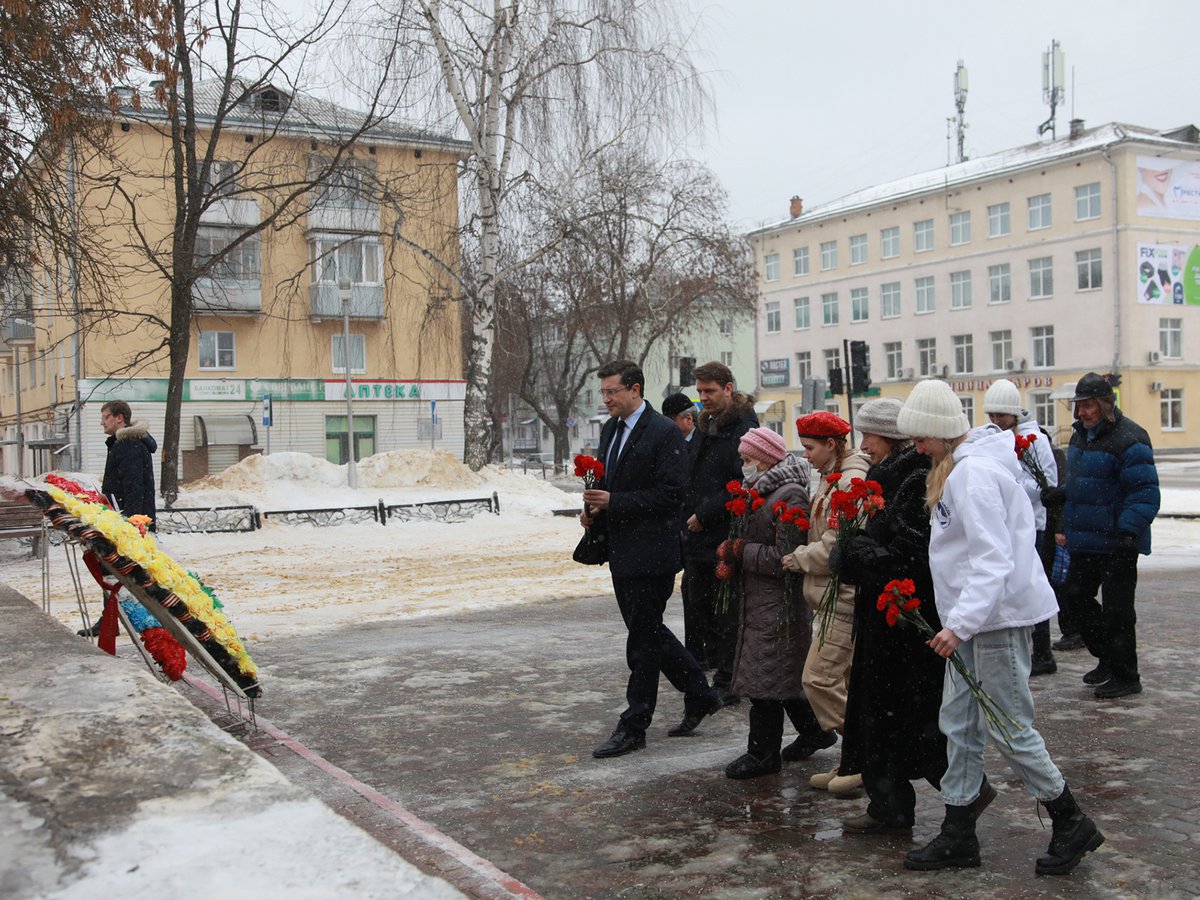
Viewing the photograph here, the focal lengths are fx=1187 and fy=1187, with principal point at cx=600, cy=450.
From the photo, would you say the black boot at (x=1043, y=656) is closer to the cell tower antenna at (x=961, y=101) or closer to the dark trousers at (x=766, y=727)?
the dark trousers at (x=766, y=727)

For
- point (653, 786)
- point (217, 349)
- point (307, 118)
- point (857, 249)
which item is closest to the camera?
point (653, 786)

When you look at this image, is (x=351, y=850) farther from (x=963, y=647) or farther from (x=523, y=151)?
(x=523, y=151)

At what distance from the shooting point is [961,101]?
66500 mm

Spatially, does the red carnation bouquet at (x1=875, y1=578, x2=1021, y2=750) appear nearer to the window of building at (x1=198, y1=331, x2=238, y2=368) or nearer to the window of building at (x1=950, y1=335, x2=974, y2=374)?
the window of building at (x1=198, y1=331, x2=238, y2=368)

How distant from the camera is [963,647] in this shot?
173 inches

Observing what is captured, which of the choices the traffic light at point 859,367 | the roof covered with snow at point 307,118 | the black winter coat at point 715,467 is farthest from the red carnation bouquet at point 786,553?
the traffic light at point 859,367

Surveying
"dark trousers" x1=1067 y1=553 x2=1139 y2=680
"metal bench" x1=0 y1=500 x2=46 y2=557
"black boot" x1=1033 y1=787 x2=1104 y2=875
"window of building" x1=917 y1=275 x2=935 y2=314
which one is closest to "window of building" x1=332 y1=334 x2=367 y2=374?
"window of building" x1=917 y1=275 x2=935 y2=314

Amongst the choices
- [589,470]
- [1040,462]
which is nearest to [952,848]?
[589,470]

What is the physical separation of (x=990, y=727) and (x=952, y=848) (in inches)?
18.3

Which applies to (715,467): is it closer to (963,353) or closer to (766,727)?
(766,727)

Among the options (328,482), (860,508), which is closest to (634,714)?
(860,508)

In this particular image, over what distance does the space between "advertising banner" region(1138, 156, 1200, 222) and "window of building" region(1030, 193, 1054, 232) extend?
13.8 feet

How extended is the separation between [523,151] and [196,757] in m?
23.1

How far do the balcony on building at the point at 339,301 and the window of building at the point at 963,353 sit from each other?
98.5 feet
